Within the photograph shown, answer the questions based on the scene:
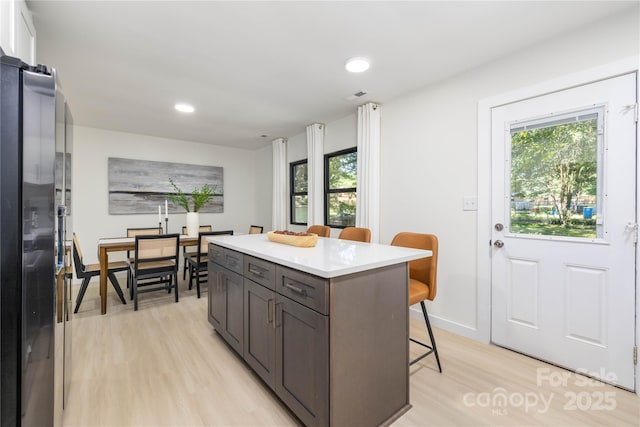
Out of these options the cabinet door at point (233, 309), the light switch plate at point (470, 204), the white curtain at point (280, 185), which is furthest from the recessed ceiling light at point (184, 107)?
the light switch plate at point (470, 204)

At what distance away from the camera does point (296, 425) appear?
4.91 ft

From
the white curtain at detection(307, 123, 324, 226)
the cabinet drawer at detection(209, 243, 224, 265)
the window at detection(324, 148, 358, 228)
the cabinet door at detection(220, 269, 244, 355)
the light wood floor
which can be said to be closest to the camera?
the light wood floor

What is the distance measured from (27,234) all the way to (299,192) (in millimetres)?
3958

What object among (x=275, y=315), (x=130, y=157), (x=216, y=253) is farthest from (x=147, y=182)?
(x=275, y=315)

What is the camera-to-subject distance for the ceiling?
1.75 meters

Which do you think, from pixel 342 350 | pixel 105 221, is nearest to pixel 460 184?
pixel 342 350

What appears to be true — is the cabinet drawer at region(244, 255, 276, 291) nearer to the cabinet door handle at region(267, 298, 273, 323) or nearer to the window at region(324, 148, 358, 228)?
the cabinet door handle at region(267, 298, 273, 323)

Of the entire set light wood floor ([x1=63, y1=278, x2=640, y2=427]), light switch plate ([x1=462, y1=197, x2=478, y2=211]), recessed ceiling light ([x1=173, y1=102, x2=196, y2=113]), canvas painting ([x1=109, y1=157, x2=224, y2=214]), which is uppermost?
recessed ceiling light ([x1=173, y1=102, x2=196, y2=113])

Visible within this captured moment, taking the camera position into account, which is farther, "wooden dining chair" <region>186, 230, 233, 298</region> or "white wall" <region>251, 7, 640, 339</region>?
"wooden dining chair" <region>186, 230, 233, 298</region>

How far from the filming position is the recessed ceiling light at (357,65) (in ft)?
7.64

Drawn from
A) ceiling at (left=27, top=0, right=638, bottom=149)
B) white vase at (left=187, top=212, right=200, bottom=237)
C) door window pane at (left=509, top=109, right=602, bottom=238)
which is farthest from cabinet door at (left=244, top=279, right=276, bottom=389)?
white vase at (left=187, top=212, right=200, bottom=237)

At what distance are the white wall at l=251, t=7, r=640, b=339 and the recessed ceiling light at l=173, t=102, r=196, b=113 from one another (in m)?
2.30

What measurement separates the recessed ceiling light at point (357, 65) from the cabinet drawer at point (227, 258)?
1782 millimetres

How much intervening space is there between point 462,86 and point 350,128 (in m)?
1.46
